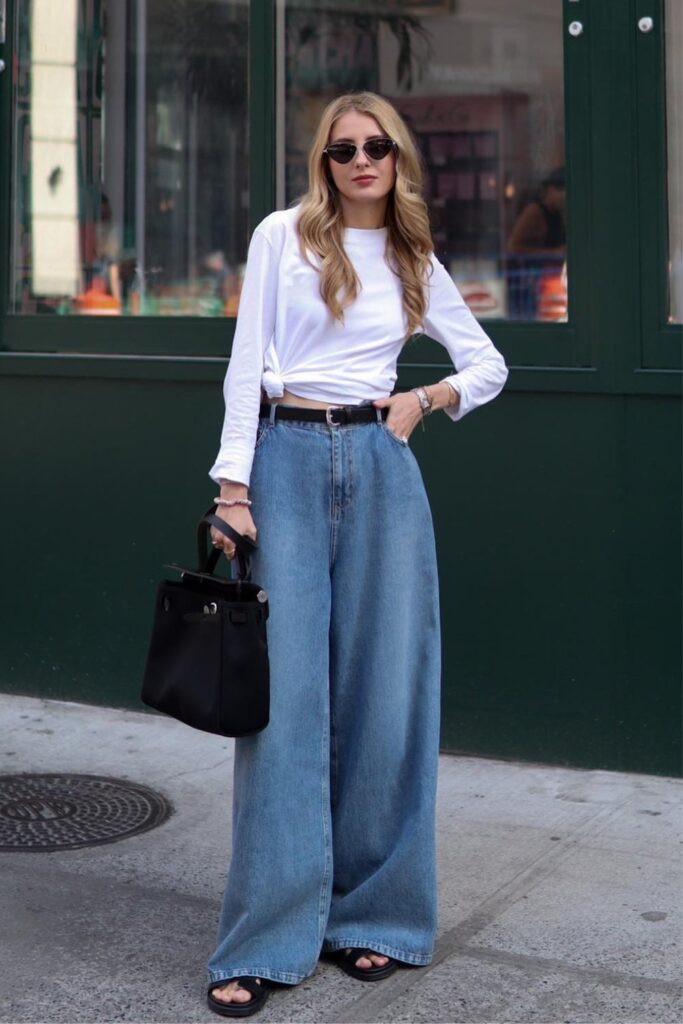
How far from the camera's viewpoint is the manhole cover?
190 inches

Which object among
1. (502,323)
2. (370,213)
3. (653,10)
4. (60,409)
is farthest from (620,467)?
(60,409)

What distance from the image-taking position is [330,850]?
3.73 meters

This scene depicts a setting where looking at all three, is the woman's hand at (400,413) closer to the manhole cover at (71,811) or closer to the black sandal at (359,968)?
the black sandal at (359,968)

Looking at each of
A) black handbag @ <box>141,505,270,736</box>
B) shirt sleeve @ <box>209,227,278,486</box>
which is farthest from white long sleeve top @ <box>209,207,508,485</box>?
black handbag @ <box>141,505,270,736</box>

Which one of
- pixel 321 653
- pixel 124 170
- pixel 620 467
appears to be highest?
pixel 124 170

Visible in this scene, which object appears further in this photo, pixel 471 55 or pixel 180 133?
pixel 180 133

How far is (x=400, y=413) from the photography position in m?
3.71

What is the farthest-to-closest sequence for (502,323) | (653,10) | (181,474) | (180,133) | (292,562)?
1. (180,133)
2. (181,474)
3. (502,323)
4. (653,10)
5. (292,562)

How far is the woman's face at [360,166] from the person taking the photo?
11.8 ft

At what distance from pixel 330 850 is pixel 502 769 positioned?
1.83 meters

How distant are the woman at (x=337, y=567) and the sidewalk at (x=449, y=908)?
155mm

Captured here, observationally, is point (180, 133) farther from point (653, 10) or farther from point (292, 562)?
point (292, 562)

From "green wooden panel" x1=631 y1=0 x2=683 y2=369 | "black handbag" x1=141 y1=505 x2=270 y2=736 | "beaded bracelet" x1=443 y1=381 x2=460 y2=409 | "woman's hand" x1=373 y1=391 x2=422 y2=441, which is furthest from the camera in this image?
"green wooden panel" x1=631 y1=0 x2=683 y2=369

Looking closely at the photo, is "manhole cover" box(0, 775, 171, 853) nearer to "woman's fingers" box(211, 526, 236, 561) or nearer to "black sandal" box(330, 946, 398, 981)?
"black sandal" box(330, 946, 398, 981)
